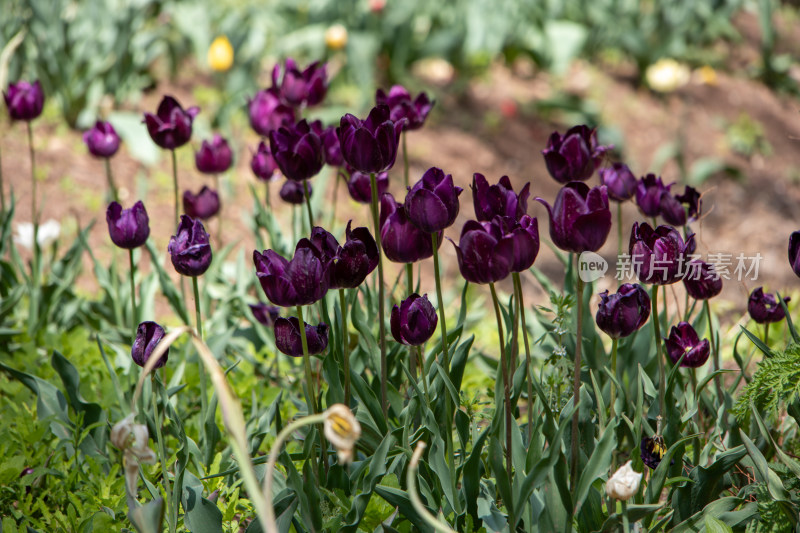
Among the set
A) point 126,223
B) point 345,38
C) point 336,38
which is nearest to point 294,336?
point 126,223

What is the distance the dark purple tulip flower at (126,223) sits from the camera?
1479 millimetres

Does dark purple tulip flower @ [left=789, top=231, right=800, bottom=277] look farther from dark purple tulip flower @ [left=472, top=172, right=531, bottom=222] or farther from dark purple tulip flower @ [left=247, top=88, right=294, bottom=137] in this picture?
Answer: dark purple tulip flower @ [left=247, top=88, right=294, bottom=137]

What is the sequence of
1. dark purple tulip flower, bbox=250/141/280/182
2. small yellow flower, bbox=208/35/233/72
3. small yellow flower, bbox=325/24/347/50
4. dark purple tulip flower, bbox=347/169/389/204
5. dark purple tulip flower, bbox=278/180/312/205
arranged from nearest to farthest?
dark purple tulip flower, bbox=347/169/389/204 → dark purple tulip flower, bbox=278/180/312/205 → dark purple tulip flower, bbox=250/141/280/182 → small yellow flower, bbox=208/35/233/72 → small yellow flower, bbox=325/24/347/50

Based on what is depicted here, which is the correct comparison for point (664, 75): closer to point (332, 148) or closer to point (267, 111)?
point (267, 111)

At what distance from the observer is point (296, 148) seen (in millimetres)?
1453

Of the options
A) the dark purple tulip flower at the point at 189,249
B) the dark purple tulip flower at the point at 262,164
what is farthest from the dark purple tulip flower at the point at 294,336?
the dark purple tulip flower at the point at 262,164

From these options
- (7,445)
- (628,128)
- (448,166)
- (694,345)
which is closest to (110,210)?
(7,445)

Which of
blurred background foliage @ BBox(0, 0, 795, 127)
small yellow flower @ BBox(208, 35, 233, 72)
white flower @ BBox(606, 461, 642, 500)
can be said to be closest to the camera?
white flower @ BBox(606, 461, 642, 500)

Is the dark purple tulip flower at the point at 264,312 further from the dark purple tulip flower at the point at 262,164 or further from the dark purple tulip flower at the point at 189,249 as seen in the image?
the dark purple tulip flower at the point at 189,249

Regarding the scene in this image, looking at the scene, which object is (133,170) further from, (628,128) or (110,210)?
(628,128)

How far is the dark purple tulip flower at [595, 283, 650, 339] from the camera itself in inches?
48.1

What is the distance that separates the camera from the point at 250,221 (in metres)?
2.70

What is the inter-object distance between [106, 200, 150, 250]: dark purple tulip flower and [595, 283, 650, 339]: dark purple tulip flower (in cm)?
86


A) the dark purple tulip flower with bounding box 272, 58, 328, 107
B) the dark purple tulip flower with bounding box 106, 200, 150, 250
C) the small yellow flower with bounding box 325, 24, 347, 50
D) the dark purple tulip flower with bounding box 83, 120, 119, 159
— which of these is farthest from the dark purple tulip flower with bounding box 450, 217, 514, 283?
the small yellow flower with bounding box 325, 24, 347, 50
